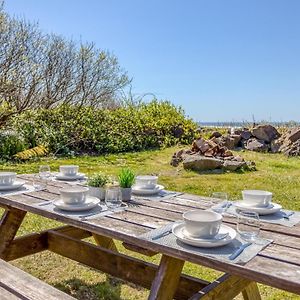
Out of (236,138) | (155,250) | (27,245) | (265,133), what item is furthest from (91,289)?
(265,133)

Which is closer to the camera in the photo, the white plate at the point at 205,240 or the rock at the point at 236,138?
the white plate at the point at 205,240

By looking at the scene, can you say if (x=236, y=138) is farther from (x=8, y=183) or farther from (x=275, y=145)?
(x=8, y=183)

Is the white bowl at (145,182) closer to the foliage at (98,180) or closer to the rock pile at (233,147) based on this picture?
the foliage at (98,180)

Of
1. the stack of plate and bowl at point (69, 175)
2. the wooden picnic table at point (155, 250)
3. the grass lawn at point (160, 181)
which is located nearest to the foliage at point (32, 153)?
the grass lawn at point (160, 181)

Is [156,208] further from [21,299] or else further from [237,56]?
[237,56]

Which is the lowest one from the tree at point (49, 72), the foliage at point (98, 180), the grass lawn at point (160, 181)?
the grass lawn at point (160, 181)

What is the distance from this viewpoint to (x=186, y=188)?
17.0 ft

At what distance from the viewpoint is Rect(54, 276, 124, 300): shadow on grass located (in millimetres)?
2387

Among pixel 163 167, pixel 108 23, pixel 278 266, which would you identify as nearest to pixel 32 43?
pixel 108 23

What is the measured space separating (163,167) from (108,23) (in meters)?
5.60

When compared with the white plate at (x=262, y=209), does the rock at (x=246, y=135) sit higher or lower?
higher

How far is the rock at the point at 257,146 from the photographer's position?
8.81 metres

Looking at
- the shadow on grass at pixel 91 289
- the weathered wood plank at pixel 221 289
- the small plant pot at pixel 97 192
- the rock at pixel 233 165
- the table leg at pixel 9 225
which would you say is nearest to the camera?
the weathered wood plank at pixel 221 289

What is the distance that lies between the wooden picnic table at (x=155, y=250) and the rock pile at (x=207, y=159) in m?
4.08
